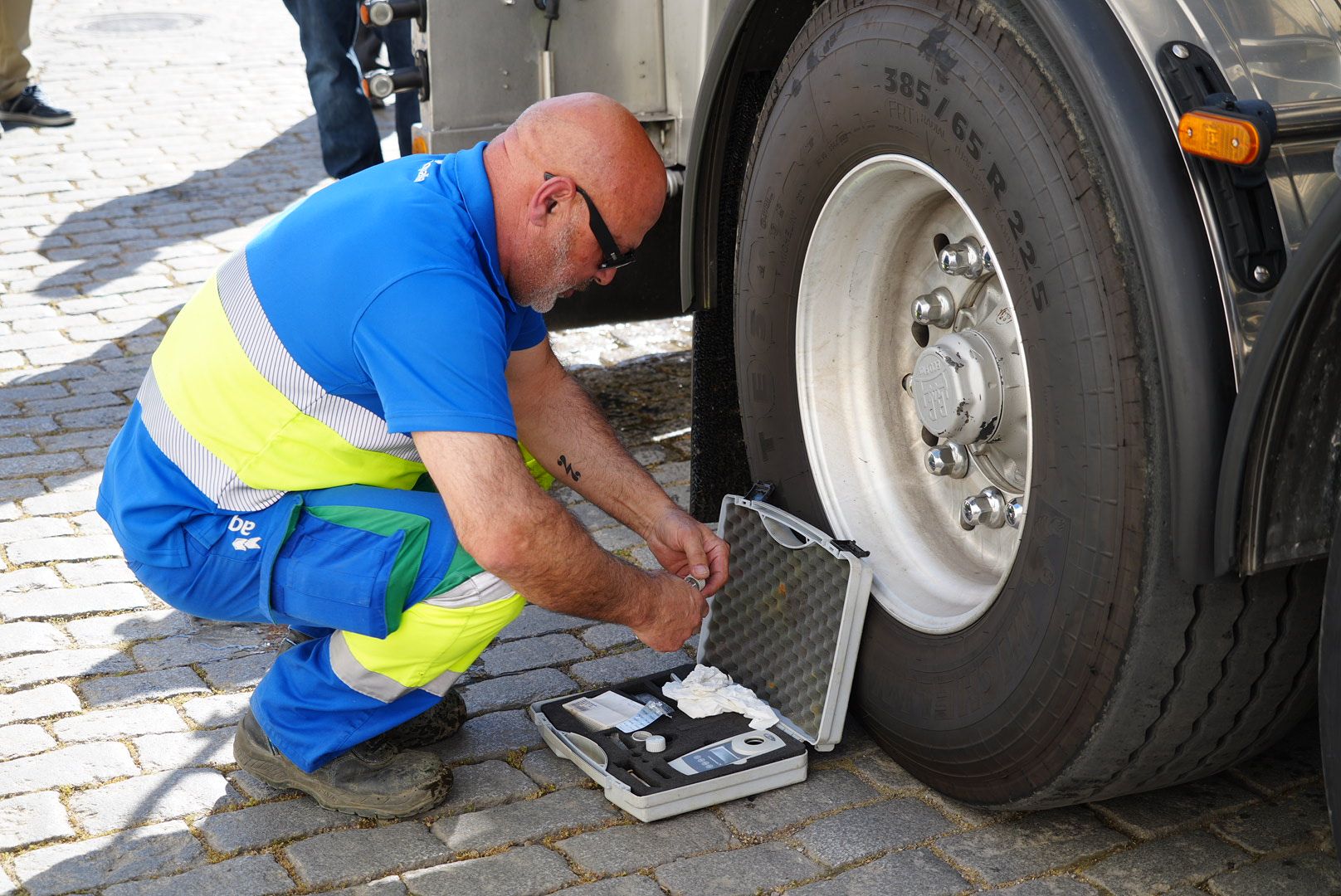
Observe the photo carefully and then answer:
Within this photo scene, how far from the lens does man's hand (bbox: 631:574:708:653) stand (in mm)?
2432

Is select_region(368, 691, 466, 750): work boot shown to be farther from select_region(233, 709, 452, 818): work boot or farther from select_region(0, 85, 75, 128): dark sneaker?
select_region(0, 85, 75, 128): dark sneaker

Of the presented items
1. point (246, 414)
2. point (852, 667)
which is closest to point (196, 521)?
point (246, 414)

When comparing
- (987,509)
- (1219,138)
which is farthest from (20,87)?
(1219,138)

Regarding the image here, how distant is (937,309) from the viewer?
2.53m

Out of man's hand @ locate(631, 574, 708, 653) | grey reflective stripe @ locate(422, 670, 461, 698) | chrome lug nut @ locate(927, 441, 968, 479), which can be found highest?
chrome lug nut @ locate(927, 441, 968, 479)

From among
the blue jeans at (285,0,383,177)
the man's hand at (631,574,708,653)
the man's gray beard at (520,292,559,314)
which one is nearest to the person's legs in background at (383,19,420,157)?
the blue jeans at (285,0,383,177)

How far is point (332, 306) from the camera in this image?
229 cm

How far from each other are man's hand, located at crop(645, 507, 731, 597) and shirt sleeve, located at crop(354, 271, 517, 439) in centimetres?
59

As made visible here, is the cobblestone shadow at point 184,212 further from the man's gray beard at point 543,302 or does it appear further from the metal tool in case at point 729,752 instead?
the metal tool in case at point 729,752

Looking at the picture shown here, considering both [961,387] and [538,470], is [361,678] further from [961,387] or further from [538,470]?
[961,387]

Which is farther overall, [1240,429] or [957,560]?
[957,560]

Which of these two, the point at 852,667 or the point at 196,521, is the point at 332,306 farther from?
the point at 852,667

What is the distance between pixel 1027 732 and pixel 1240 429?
650 mm

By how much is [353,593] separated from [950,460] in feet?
3.55
